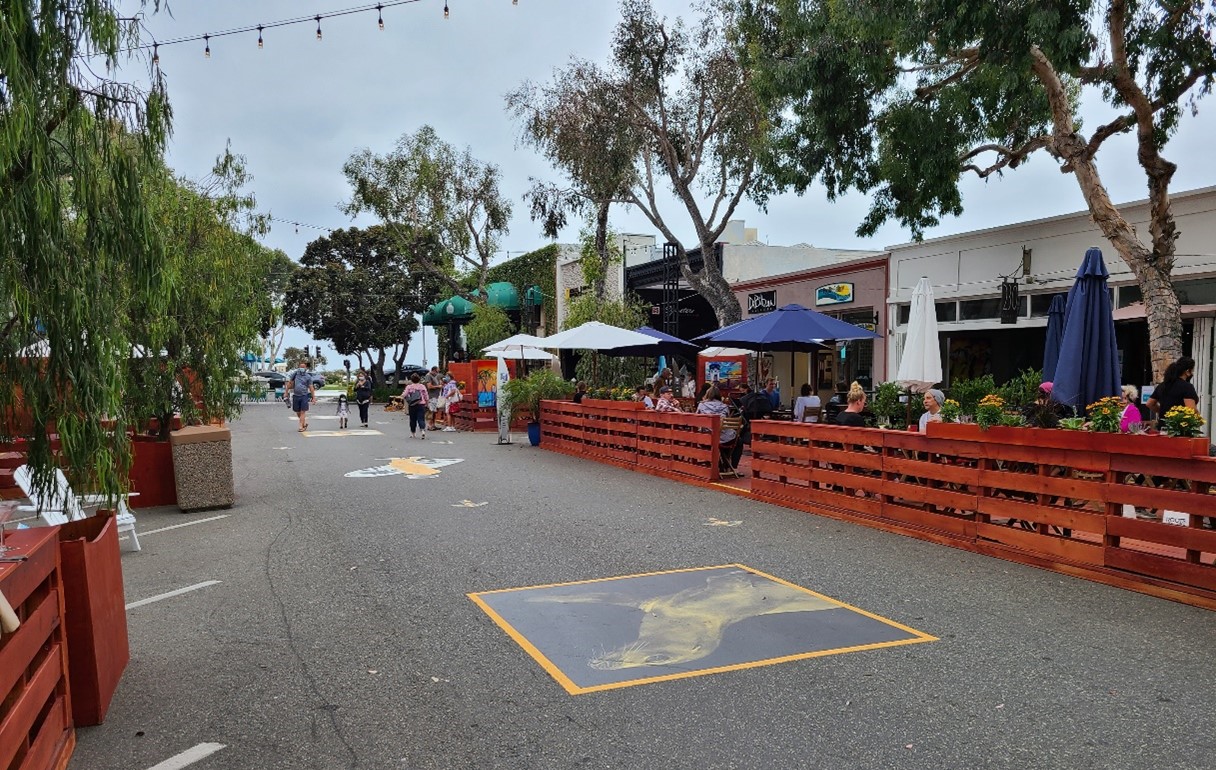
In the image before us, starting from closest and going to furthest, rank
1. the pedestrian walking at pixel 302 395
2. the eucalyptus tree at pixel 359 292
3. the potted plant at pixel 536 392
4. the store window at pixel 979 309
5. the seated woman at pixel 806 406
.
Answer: the seated woman at pixel 806 406 → the store window at pixel 979 309 → the potted plant at pixel 536 392 → the pedestrian walking at pixel 302 395 → the eucalyptus tree at pixel 359 292

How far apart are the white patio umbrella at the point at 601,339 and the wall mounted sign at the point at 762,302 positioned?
620cm

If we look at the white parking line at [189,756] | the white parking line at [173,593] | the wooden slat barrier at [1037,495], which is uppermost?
the wooden slat barrier at [1037,495]

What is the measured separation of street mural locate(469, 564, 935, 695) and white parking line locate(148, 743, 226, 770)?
1.71 m

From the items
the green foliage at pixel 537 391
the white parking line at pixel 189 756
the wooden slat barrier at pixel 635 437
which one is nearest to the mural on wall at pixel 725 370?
the green foliage at pixel 537 391

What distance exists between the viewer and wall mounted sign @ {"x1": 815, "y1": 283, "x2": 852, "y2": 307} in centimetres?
2145

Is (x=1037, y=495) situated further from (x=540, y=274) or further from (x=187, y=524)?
(x=540, y=274)

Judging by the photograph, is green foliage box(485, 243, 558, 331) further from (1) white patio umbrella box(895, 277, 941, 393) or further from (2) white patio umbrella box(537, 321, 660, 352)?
(1) white patio umbrella box(895, 277, 941, 393)

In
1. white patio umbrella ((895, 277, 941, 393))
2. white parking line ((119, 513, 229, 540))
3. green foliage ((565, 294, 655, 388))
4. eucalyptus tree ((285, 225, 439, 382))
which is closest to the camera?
white parking line ((119, 513, 229, 540))

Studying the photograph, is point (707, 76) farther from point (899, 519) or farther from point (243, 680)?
point (243, 680)

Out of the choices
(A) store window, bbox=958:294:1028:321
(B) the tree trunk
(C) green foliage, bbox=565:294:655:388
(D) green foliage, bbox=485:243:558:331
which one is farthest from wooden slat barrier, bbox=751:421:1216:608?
(D) green foliage, bbox=485:243:558:331

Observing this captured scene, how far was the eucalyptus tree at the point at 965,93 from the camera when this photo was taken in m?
11.8

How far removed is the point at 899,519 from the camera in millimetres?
8859

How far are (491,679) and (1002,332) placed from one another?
16678 millimetres

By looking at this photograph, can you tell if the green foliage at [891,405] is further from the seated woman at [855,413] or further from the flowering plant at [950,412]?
the flowering plant at [950,412]
